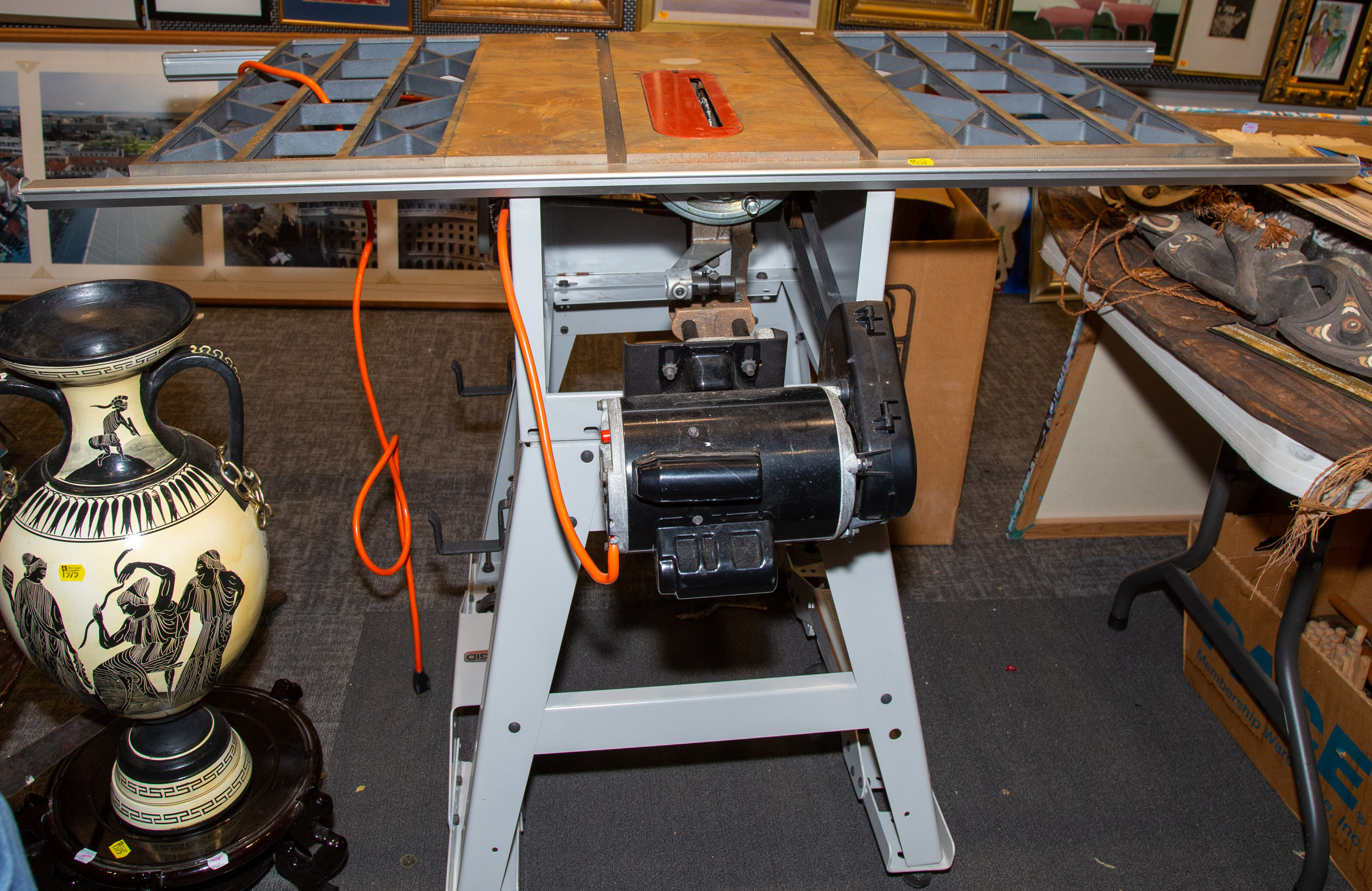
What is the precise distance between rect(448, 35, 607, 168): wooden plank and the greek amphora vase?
448 mm

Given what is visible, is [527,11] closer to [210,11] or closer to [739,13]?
[739,13]

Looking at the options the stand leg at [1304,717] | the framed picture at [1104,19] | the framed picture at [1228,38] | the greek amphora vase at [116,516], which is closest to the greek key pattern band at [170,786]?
the greek amphora vase at [116,516]

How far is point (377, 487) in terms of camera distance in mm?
2230

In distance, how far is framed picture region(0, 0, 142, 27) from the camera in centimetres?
263

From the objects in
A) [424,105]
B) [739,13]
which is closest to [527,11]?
[739,13]

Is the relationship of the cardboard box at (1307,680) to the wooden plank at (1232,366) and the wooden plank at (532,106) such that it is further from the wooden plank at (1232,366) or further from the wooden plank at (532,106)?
the wooden plank at (532,106)

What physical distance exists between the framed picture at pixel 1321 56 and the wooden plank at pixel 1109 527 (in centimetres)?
164

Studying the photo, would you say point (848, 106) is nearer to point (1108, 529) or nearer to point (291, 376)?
point (1108, 529)

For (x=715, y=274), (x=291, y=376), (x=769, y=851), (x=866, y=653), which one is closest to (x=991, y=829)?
(x=769, y=851)

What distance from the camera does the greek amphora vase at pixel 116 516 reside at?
43.3 inches

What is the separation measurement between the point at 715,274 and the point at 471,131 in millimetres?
356

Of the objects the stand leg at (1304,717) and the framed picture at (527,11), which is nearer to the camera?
the stand leg at (1304,717)

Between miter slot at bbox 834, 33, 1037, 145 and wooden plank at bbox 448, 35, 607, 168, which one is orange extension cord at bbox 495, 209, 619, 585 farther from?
miter slot at bbox 834, 33, 1037, 145

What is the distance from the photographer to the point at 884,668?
1250mm
